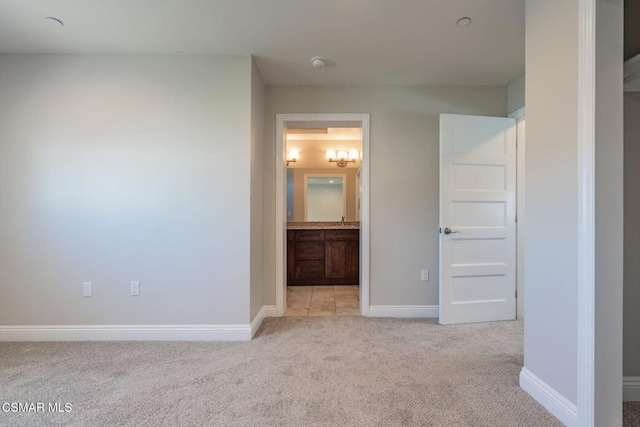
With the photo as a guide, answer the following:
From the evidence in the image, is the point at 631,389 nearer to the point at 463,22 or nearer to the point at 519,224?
the point at 519,224

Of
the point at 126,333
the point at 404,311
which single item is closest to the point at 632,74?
the point at 404,311

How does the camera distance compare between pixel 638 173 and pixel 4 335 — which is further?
pixel 4 335

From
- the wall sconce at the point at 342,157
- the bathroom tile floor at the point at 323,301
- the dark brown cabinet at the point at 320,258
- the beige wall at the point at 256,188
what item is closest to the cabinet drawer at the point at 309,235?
the dark brown cabinet at the point at 320,258

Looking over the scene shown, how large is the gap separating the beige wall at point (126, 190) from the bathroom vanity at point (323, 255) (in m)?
1.82

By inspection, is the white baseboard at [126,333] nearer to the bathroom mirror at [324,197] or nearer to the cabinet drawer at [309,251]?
the cabinet drawer at [309,251]

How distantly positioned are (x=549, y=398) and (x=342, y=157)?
375 cm

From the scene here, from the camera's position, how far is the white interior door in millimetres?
2611

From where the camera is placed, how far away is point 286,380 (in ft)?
5.60

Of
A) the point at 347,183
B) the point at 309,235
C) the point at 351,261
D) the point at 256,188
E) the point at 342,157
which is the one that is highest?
the point at 342,157

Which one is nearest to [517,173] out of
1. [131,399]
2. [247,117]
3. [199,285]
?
[247,117]

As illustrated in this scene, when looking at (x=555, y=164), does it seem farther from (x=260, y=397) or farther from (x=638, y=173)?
(x=260, y=397)

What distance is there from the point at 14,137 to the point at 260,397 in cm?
281

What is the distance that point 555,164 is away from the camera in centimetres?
138

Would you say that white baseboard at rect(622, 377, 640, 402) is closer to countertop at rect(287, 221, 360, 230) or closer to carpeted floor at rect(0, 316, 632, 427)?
carpeted floor at rect(0, 316, 632, 427)
